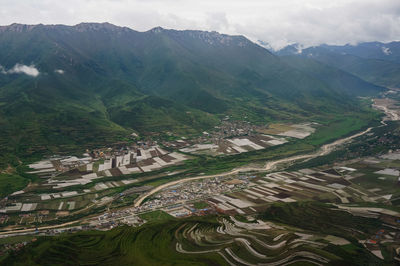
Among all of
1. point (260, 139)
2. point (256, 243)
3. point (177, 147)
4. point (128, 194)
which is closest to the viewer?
point (256, 243)

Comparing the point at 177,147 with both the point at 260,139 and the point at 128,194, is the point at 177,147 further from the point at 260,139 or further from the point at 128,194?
the point at 128,194

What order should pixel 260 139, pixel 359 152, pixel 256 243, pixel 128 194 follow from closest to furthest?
A: pixel 256 243, pixel 128 194, pixel 359 152, pixel 260 139

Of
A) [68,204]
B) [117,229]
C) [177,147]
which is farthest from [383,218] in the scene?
[177,147]

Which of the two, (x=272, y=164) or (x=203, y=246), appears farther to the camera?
(x=272, y=164)

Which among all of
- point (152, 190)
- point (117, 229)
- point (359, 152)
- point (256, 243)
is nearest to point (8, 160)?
point (152, 190)

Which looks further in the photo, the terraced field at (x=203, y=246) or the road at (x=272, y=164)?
the road at (x=272, y=164)

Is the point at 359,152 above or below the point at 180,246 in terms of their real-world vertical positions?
above

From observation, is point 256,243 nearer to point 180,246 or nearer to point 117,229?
point 180,246

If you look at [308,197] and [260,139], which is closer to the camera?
[308,197]

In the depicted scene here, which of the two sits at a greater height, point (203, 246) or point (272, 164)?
point (272, 164)

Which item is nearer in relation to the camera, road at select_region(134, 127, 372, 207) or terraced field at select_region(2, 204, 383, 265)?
terraced field at select_region(2, 204, 383, 265)
